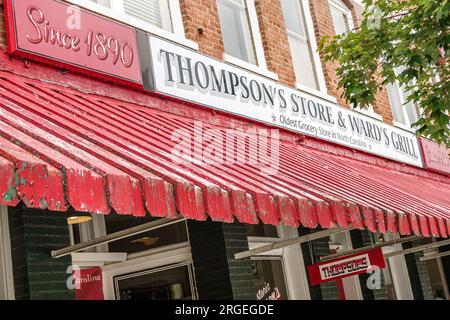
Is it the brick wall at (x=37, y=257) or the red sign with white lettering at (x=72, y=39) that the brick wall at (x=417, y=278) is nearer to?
the red sign with white lettering at (x=72, y=39)

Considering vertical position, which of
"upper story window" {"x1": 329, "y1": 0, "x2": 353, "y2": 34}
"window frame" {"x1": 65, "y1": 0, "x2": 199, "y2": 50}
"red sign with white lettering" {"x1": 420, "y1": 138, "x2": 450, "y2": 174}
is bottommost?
"red sign with white lettering" {"x1": 420, "y1": 138, "x2": 450, "y2": 174}

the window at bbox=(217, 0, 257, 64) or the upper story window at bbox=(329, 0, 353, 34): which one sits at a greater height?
the upper story window at bbox=(329, 0, 353, 34)

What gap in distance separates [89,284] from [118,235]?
2858mm

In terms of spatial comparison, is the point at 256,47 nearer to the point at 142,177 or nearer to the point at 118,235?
the point at 118,235

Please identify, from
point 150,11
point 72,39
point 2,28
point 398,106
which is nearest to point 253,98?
point 150,11

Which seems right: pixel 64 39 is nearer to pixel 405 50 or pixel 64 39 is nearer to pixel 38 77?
pixel 38 77

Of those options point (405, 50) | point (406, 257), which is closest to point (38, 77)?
point (405, 50)

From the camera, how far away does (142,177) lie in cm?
471

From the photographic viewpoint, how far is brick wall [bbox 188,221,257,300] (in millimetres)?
7934

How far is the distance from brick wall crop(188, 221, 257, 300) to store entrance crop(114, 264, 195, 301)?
0.26 metres

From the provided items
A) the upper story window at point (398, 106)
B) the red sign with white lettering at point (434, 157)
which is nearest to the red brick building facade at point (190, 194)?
the red sign with white lettering at point (434, 157)

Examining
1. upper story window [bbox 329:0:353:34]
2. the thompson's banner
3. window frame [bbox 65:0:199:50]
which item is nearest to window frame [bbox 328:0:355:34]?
upper story window [bbox 329:0:353:34]

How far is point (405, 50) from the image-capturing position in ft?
30.7

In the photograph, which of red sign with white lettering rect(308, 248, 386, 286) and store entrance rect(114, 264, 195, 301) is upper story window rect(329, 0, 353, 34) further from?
store entrance rect(114, 264, 195, 301)
